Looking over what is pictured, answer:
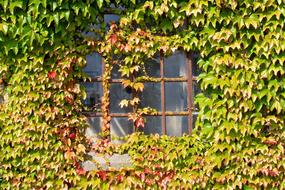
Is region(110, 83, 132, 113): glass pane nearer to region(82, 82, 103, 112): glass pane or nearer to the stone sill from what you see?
region(82, 82, 103, 112): glass pane

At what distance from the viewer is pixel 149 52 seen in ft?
13.4

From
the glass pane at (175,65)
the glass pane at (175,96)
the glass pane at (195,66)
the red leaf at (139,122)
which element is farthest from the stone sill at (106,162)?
the glass pane at (195,66)

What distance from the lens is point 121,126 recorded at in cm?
427

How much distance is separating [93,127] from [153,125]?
614mm

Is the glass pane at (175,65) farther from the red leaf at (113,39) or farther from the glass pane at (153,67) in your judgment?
the red leaf at (113,39)

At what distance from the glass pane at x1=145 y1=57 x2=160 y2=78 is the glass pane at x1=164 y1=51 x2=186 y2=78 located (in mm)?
89

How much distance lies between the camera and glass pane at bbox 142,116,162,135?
4.27m

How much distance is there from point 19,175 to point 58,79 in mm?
992

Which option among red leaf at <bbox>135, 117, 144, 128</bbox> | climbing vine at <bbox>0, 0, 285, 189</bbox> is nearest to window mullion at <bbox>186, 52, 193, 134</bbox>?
climbing vine at <bbox>0, 0, 285, 189</bbox>

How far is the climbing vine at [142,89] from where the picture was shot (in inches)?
153

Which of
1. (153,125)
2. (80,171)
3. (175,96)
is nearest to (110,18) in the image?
(175,96)

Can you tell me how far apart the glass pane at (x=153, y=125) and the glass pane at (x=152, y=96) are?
0.11m

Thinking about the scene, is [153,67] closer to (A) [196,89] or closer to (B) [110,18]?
(A) [196,89]

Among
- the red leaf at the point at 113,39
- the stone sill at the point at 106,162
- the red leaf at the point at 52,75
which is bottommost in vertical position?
the stone sill at the point at 106,162
